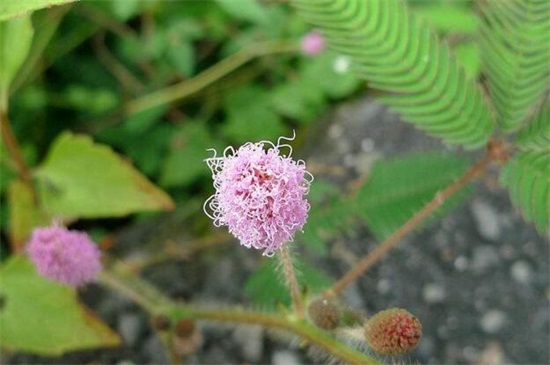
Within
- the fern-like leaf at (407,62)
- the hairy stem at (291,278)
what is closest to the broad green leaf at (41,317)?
the hairy stem at (291,278)

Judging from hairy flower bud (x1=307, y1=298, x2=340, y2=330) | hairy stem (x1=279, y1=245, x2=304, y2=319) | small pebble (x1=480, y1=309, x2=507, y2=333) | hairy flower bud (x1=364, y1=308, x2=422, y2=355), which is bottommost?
hairy flower bud (x1=364, y1=308, x2=422, y2=355)

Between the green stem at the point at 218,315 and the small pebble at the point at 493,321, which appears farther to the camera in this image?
the small pebble at the point at 493,321

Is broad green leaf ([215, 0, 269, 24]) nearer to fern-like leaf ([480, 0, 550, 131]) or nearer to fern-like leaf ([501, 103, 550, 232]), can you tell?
fern-like leaf ([480, 0, 550, 131])

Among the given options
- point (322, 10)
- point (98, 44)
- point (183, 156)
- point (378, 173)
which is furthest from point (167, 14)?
point (322, 10)

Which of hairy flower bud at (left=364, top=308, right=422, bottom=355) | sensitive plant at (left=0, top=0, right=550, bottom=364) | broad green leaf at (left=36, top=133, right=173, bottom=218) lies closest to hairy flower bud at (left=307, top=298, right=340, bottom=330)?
sensitive plant at (left=0, top=0, right=550, bottom=364)

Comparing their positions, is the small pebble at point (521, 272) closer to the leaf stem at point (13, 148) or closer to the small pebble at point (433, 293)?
the small pebble at point (433, 293)

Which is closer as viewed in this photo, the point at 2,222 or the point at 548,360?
the point at 548,360

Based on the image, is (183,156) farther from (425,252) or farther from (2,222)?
(425,252)
